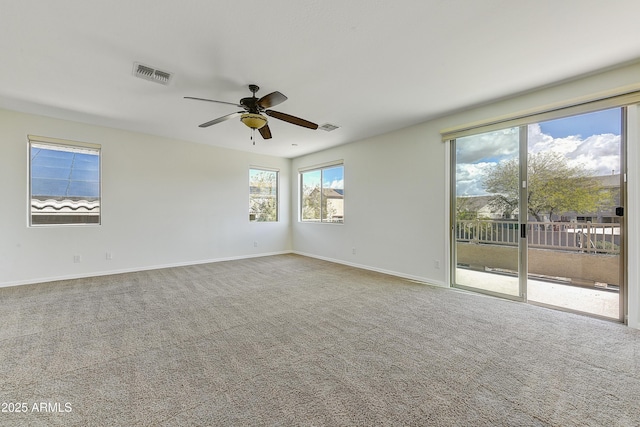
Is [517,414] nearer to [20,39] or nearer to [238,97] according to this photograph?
[238,97]

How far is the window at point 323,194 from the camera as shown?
6024 millimetres

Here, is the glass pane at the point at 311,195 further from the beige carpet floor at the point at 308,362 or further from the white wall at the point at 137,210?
the beige carpet floor at the point at 308,362

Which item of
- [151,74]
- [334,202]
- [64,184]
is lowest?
[334,202]

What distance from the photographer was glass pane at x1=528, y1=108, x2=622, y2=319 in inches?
113

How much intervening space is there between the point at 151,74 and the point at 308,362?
3211 millimetres

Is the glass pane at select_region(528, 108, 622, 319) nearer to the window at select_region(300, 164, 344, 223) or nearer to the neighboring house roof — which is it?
the window at select_region(300, 164, 344, 223)

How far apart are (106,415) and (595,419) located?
2757 millimetres

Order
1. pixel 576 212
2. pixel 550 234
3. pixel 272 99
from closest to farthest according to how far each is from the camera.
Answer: pixel 272 99 < pixel 576 212 < pixel 550 234

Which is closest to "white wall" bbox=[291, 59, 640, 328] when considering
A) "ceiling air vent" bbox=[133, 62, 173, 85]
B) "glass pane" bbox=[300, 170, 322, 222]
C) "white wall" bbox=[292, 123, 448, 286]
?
"white wall" bbox=[292, 123, 448, 286]

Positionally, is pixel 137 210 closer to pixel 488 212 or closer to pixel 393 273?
pixel 393 273

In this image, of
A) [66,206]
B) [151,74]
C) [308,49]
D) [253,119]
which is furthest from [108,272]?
[308,49]

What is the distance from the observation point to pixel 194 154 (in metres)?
5.63

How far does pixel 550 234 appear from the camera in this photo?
3.35 metres

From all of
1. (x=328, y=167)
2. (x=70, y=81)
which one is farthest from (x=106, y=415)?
(x=328, y=167)
